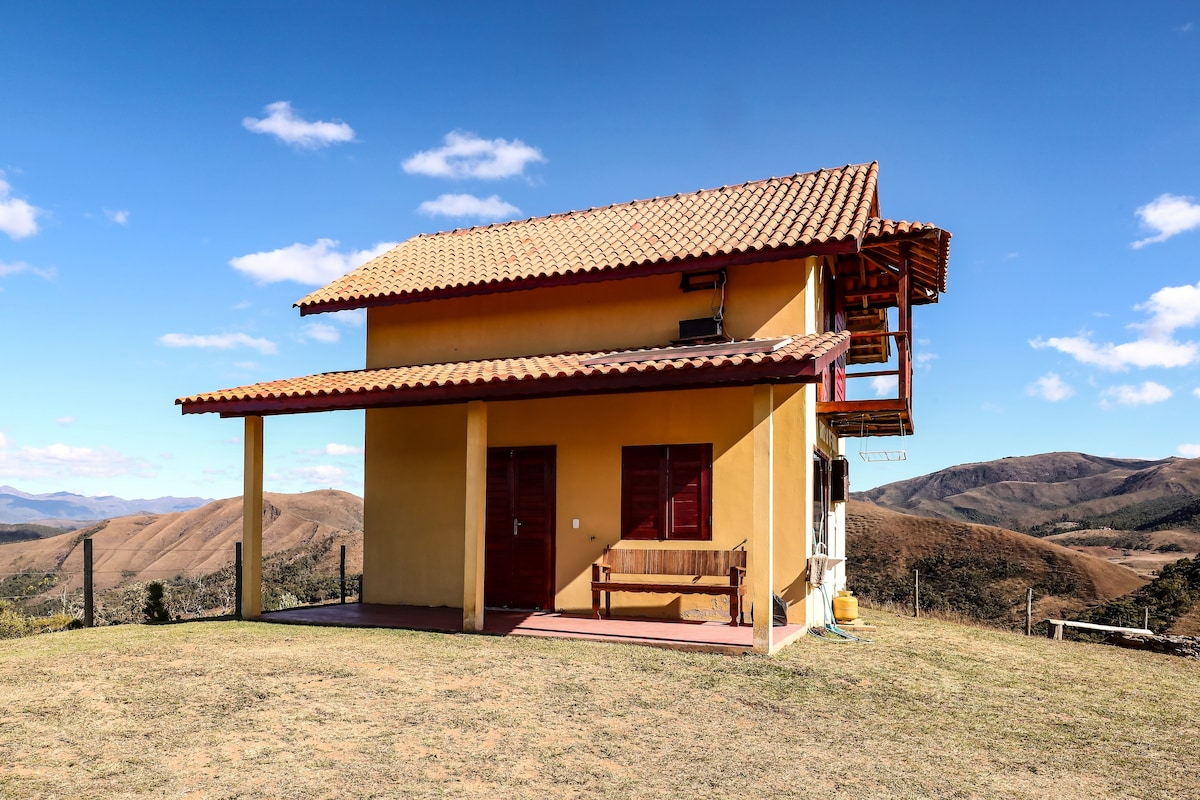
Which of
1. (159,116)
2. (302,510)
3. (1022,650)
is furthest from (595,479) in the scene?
(302,510)

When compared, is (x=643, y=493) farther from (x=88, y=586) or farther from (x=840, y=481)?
(x=88, y=586)

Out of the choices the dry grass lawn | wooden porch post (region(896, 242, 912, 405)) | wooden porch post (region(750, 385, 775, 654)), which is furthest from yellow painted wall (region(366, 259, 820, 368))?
the dry grass lawn

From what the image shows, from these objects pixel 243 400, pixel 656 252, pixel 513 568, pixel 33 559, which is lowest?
pixel 33 559

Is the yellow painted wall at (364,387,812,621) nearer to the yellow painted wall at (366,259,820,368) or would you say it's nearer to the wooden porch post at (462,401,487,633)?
the yellow painted wall at (366,259,820,368)

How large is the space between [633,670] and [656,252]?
6.07 meters

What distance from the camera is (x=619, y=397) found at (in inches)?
465

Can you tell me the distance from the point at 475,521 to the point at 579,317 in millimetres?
3605

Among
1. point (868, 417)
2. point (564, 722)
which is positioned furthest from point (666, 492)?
point (564, 722)

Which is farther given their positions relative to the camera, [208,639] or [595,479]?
[595,479]

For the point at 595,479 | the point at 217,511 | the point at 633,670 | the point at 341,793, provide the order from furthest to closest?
1. the point at 217,511
2. the point at 595,479
3. the point at 633,670
4. the point at 341,793

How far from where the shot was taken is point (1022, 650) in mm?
10945

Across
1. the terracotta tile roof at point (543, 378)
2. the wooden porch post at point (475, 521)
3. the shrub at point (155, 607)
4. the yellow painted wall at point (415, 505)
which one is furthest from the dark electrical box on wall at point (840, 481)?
the shrub at point (155, 607)

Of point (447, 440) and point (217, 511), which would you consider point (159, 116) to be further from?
point (217, 511)

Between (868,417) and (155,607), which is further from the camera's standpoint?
(868,417)
